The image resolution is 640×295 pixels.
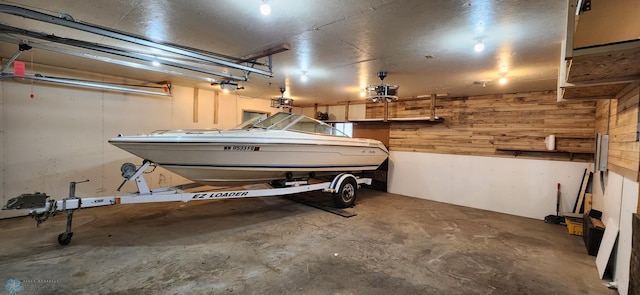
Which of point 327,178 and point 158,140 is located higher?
point 158,140

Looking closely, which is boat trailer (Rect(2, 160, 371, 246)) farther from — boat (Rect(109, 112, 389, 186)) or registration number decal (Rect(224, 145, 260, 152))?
registration number decal (Rect(224, 145, 260, 152))

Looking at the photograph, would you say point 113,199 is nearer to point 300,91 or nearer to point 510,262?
point 300,91

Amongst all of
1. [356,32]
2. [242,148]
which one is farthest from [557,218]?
[242,148]

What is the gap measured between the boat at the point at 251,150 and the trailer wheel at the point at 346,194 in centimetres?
33

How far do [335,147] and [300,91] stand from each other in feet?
6.23

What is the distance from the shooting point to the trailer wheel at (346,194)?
485 centimetres

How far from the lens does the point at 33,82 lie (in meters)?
4.08

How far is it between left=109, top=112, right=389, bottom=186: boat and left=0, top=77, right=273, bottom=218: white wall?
1.85 m

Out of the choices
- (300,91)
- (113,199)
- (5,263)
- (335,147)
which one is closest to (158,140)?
(113,199)

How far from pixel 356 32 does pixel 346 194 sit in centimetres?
319

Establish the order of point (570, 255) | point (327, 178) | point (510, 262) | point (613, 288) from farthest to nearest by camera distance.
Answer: point (327, 178)
point (570, 255)
point (510, 262)
point (613, 288)

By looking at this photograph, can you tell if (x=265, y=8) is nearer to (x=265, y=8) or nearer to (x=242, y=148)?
(x=265, y=8)

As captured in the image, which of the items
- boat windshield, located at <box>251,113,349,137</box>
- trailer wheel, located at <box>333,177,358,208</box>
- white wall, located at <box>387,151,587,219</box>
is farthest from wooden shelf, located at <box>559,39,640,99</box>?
boat windshield, located at <box>251,113,349,137</box>

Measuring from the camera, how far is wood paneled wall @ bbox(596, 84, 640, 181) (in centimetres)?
231
